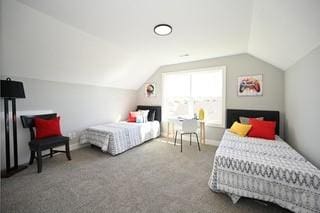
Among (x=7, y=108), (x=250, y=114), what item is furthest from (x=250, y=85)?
(x=7, y=108)

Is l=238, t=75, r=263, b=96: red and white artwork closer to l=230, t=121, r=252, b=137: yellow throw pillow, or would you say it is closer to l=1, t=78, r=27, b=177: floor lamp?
l=230, t=121, r=252, b=137: yellow throw pillow

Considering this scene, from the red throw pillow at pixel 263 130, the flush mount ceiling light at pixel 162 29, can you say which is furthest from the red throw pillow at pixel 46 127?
the red throw pillow at pixel 263 130

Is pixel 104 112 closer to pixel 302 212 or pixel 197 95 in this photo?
pixel 197 95

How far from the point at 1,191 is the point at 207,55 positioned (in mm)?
4599

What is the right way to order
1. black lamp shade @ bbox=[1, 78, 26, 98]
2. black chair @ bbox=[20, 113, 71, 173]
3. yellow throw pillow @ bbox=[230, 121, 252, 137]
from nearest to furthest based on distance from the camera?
black lamp shade @ bbox=[1, 78, 26, 98]
black chair @ bbox=[20, 113, 71, 173]
yellow throw pillow @ bbox=[230, 121, 252, 137]

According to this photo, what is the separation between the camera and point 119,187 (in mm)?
1986

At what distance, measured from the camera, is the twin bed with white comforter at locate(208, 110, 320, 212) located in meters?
1.39

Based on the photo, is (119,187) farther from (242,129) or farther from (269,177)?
(242,129)

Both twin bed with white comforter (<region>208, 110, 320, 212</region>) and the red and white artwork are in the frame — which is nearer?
twin bed with white comforter (<region>208, 110, 320, 212</region>)

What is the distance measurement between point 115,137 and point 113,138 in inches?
2.2

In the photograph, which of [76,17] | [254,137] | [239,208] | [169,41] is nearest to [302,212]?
[239,208]

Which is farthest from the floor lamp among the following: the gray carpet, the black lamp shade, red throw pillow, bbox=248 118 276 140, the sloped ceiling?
red throw pillow, bbox=248 118 276 140

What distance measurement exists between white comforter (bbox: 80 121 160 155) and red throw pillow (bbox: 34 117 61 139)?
2.62 ft

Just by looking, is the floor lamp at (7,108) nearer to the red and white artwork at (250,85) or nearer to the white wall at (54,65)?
the white wall at (54,65)
